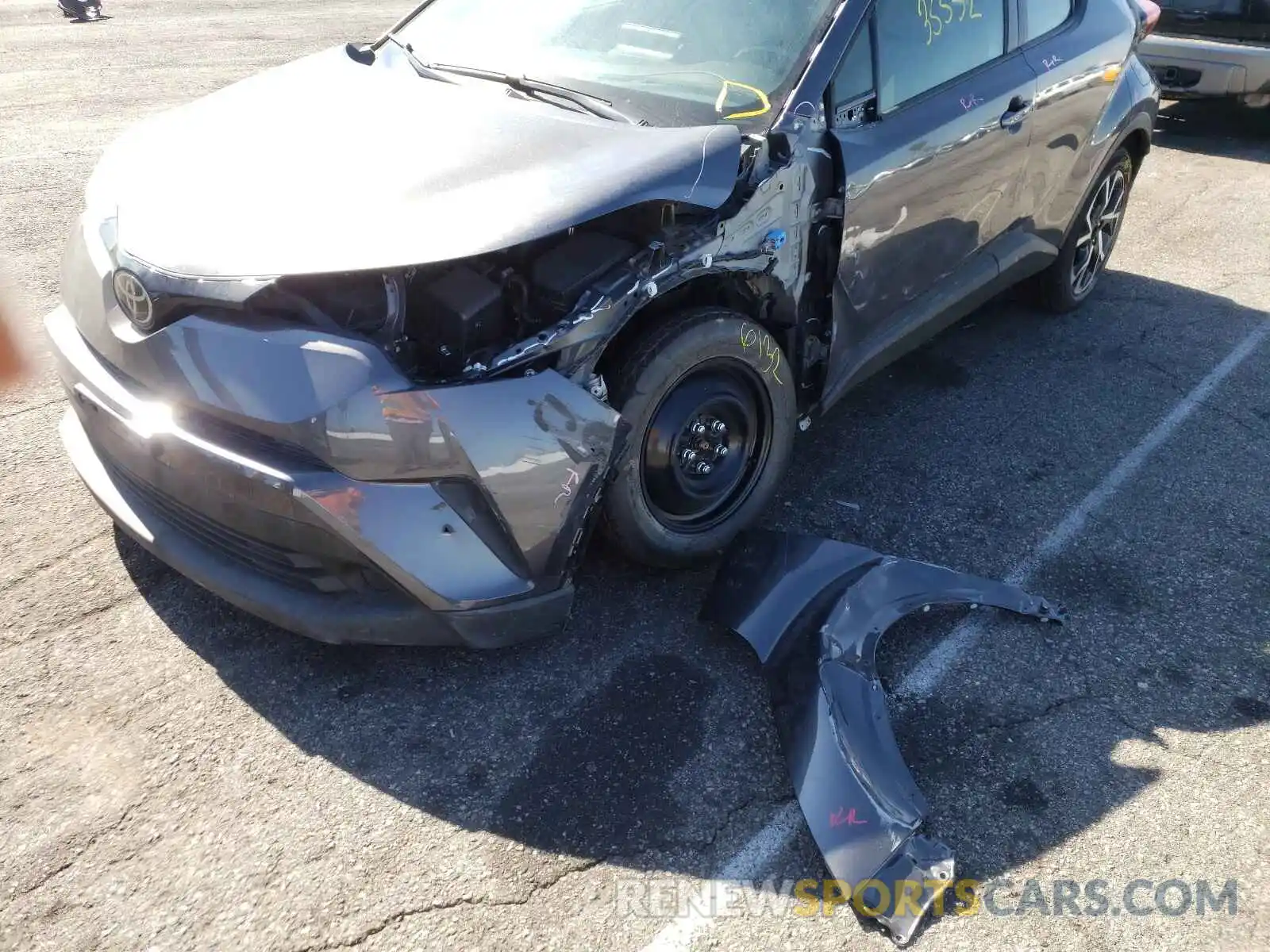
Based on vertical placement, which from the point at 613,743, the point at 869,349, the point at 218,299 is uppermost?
the point at 218,299

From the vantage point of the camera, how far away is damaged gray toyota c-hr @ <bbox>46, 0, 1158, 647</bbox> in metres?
2.46

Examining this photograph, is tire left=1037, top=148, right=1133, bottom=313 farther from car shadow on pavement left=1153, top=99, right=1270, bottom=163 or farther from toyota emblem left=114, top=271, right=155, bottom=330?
toyota emblem left=114, top=271, right=155, bottom=330

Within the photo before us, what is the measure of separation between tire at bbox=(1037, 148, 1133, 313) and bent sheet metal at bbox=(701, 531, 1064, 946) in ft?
7.66

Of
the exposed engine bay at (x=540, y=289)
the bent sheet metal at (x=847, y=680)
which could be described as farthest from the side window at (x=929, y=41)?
the bent sheet metal at (x=847, y=680)

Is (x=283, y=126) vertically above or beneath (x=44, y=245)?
above

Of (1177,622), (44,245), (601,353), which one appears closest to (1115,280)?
(1177,622)

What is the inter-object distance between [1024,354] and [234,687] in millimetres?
3717

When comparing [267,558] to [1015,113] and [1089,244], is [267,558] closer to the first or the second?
[1015,113]

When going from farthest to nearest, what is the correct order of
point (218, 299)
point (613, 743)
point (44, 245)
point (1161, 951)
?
point (44, 245) → point (613, 743) → point (218, 299) → point (1161, 951)

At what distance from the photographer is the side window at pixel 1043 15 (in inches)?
160

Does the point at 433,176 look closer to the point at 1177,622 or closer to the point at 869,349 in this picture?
the point at 869,349

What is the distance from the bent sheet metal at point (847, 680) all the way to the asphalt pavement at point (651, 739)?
74mm

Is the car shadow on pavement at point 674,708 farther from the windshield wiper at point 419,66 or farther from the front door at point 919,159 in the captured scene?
the windshield wiper at point 419,66

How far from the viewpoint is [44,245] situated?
5480mm
